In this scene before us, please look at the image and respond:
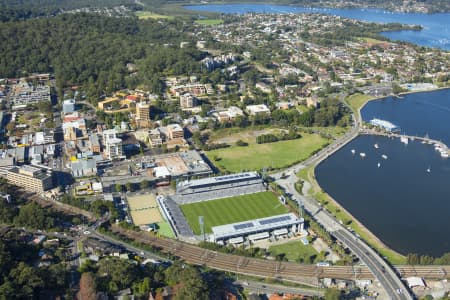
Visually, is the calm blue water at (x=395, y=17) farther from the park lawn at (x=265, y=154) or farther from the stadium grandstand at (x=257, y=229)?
the stadium grandstand at (x=257, y=229)

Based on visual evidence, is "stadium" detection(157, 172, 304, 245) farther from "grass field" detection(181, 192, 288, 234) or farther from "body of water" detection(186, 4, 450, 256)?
"body of water" detection(186, 4, 450, 256)

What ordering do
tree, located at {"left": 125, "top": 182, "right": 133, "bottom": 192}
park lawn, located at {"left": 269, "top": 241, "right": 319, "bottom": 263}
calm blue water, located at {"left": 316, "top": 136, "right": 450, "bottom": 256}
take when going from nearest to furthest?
park lawn, located at {"left": 269, "top": 241, "right": 319, "bottom": 263} → calm blue water, located at {"left": 316, "top": 136, "right": 450, "bottom": 256} → tree, located at {"left": 125, "top": 182, "right": 133, "bottom": 192}

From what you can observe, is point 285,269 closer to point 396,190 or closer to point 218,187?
point 218,187

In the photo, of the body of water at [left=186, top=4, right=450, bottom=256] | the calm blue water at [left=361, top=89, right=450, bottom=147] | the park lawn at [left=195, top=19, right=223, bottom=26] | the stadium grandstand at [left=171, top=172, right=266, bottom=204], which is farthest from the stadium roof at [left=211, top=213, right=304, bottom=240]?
the park lawn at [left=195, top=19, right=223, bottom=26]

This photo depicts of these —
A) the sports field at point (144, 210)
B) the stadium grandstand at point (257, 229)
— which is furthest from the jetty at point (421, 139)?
the sports field at point (144, 210)

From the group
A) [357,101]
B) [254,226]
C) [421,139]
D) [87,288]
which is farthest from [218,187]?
[357,101]

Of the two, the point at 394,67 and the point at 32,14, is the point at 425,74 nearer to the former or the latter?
the point at 394,67
